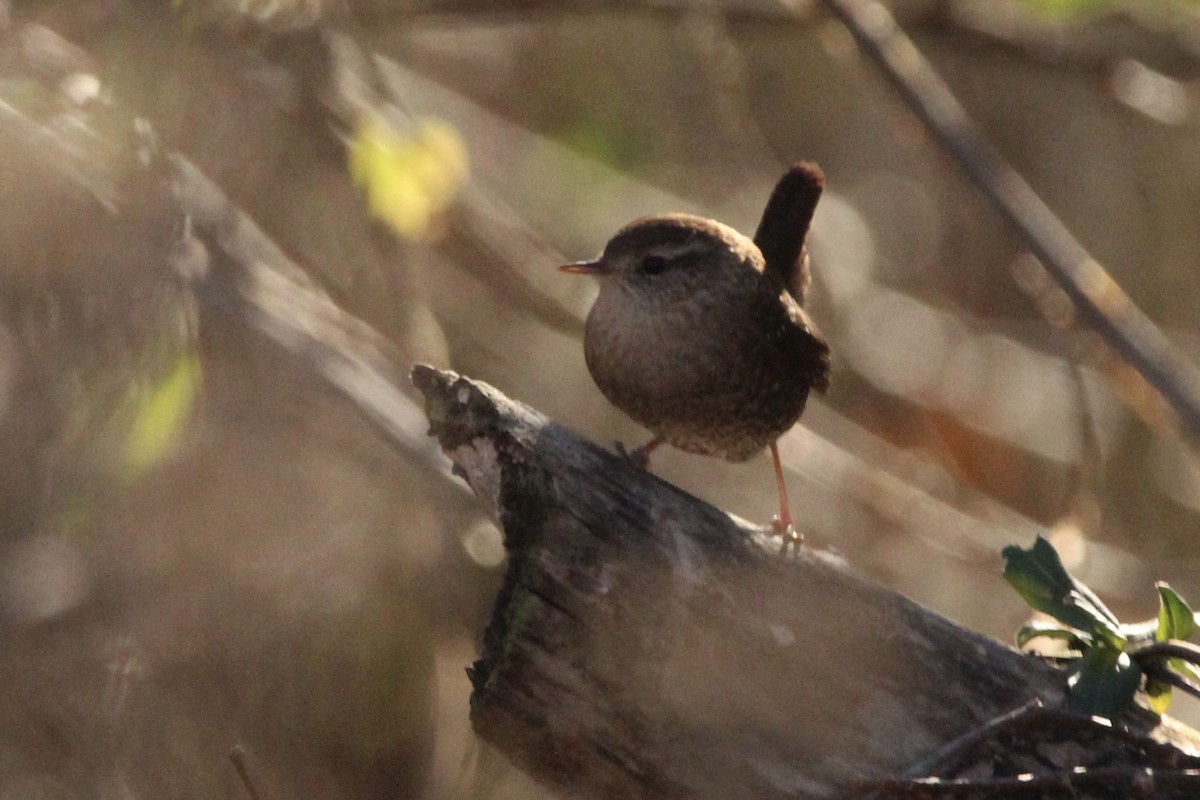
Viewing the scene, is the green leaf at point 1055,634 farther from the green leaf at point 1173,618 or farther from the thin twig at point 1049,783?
the thin twig at point 1049,783

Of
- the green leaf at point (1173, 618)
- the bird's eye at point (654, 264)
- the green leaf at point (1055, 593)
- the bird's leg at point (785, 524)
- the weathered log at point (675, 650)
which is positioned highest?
the green leaf at point (1173, 618)

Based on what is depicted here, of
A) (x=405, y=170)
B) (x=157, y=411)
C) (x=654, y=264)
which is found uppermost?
(x=654, y=264)

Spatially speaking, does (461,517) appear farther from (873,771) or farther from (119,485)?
(873,771)

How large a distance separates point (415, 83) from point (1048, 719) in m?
4.24

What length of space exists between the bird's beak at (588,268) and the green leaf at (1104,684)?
157cm

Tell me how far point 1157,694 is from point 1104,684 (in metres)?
0.14

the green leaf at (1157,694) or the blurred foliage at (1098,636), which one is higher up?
the blurred foliage at (1098,636)

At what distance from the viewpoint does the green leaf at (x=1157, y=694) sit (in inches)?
92.1

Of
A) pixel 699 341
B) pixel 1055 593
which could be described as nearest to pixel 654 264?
pixel 699 341

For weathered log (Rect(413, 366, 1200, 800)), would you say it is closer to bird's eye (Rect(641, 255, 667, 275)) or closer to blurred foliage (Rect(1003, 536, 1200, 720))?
blurred foliage (Rect(1003, 536, 1200, 720))

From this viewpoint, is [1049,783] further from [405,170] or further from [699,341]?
[405,170]

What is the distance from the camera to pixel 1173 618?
2.32 meters

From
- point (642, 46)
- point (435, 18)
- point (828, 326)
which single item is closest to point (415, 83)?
point (435, 18)

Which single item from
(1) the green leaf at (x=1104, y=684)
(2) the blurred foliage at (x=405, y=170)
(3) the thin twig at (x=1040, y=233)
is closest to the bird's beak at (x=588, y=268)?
(2) the blurred foliage at (x=405, y=170)
